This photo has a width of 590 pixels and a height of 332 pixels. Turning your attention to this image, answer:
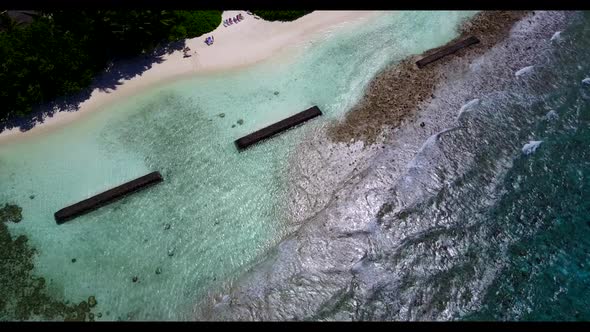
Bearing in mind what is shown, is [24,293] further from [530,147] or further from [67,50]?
[530,147]

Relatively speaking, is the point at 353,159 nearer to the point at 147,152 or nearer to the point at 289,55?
the point at 289,55

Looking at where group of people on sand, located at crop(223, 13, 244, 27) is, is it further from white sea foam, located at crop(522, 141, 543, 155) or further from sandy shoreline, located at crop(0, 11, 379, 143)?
white sea foam, located at crop(522, 141, 543, 155)

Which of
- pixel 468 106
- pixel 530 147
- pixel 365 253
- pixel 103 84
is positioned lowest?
pixel 365 253

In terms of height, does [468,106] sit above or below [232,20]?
below

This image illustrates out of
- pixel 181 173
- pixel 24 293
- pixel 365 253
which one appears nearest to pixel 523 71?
pixel 365 253

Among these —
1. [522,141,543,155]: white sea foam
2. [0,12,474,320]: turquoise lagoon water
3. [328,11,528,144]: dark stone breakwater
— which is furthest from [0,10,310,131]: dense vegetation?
[522,141,543,155]: white sea foam

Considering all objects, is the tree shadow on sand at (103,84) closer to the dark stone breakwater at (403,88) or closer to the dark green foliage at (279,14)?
the dark green foliage at (279,14)

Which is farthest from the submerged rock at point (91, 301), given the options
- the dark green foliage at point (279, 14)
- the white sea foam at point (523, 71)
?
the white sea foam at point (523, 71)
